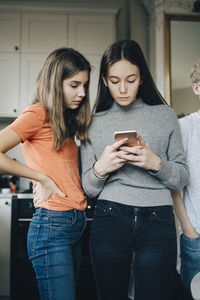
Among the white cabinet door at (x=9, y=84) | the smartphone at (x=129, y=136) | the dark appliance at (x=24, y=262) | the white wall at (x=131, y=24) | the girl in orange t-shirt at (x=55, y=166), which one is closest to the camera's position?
the smartphone at (x=129, y=136)

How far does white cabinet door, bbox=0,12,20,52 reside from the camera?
2848 millimetres

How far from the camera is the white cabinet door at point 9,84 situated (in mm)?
2818

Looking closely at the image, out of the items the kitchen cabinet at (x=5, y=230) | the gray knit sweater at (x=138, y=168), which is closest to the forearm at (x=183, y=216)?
the gray knit sweater at (x=138, y=168)

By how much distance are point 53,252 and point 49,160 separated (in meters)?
0.29

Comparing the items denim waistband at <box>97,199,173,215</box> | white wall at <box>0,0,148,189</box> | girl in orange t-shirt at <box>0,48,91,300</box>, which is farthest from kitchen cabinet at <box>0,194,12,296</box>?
denim waistband at <box>97,199,173,215</box>

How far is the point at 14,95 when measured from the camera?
9.29 ft

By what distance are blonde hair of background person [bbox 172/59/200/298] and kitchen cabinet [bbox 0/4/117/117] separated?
6.09 ft

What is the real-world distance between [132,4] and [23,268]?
278 cm

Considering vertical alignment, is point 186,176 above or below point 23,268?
above

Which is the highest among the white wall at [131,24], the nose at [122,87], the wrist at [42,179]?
the white wall at [131,24]

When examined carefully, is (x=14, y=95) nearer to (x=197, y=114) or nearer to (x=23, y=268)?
(x=23, y=268)

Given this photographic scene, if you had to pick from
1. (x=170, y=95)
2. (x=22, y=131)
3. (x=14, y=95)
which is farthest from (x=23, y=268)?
(x=170, y=95)

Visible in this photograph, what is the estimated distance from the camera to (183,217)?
1076 mm

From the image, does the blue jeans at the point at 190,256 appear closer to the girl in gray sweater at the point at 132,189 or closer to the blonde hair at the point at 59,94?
the girl in gray sweater at the point at 132,189
